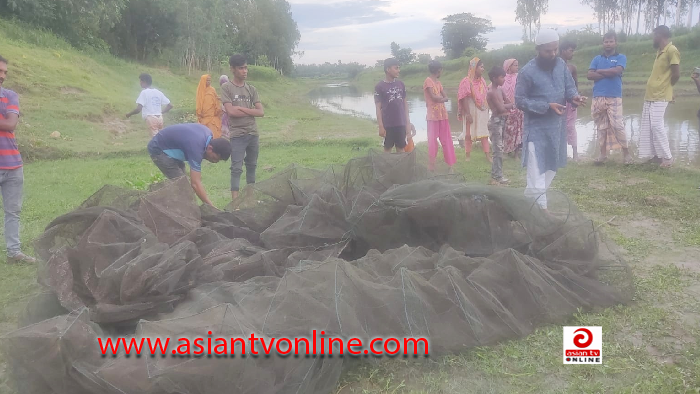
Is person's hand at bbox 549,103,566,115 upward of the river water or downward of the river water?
upward

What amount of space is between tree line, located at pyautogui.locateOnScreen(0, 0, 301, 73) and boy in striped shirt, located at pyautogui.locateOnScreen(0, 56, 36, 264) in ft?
68.9

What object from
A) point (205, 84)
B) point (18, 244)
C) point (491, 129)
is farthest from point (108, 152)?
point (491, 129)

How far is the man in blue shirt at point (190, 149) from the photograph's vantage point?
4.83 metres

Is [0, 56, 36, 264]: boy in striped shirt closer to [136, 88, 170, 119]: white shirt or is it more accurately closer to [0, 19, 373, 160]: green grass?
[136, 88, 170, 119]: white shirt

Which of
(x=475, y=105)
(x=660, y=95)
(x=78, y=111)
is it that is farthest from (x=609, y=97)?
(x=78, y=111)

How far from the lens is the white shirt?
394 inches

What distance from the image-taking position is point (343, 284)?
2.91 m

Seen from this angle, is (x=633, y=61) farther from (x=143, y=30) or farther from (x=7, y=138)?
(x=7, y=138)

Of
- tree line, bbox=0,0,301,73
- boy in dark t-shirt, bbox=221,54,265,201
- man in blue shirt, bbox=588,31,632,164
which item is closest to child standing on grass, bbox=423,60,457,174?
man in blue shirt, bbox=588,31,632,164

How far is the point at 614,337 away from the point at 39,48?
71.5ft

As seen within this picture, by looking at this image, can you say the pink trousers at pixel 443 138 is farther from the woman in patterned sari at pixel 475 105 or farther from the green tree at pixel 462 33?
the green tree at pixel 462 33

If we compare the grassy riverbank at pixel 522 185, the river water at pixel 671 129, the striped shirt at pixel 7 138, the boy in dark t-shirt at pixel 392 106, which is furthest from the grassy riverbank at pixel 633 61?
the striped shirt at pixel 7 138

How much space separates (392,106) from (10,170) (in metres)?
4.45

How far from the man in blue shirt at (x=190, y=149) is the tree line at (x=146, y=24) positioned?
21.3 metres
